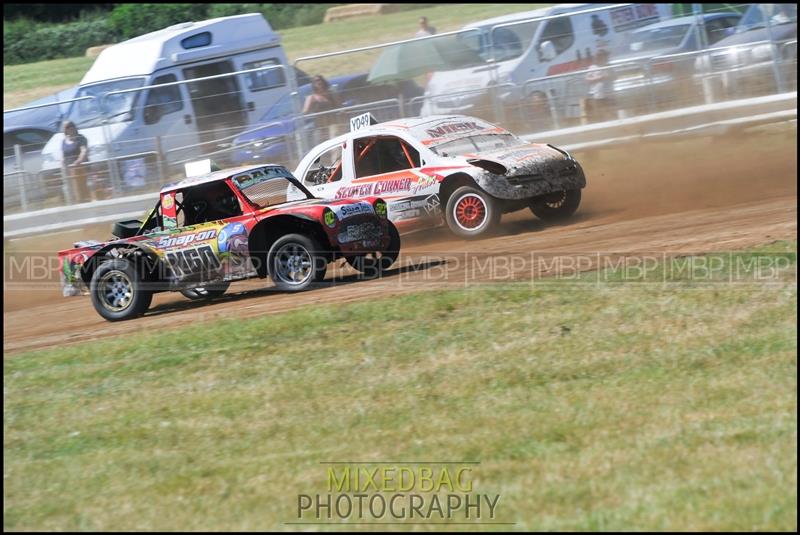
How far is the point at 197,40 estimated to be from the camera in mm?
18672

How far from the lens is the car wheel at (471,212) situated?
11766 millimetres

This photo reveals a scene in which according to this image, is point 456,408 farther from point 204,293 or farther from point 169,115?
point 169,115

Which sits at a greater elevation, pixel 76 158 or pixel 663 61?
pixel 663 61

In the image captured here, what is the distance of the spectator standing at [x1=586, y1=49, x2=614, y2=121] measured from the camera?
53.8 feet

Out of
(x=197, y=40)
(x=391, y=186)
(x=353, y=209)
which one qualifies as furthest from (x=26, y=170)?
(x=353, y=209)

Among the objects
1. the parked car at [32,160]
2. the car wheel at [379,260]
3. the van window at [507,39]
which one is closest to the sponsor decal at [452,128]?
the car wheel at [379,260]

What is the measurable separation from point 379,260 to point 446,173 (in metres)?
1.68

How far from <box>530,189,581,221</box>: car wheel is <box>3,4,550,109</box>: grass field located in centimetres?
2052

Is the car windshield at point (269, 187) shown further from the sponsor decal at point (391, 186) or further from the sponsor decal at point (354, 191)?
the sponsor decal at point (391, 186)

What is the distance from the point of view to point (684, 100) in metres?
16.4

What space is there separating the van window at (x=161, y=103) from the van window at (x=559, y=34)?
5.96 m

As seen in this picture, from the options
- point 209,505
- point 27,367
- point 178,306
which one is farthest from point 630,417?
point 178,306

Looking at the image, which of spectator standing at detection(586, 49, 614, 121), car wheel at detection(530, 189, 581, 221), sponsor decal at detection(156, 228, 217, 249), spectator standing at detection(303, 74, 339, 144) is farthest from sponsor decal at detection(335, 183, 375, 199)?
spectator standing at detection(586, 49, 614, 121)

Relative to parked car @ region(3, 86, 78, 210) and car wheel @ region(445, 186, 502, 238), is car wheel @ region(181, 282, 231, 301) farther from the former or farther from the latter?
parked car @ region(3, 86, 78, 210)
